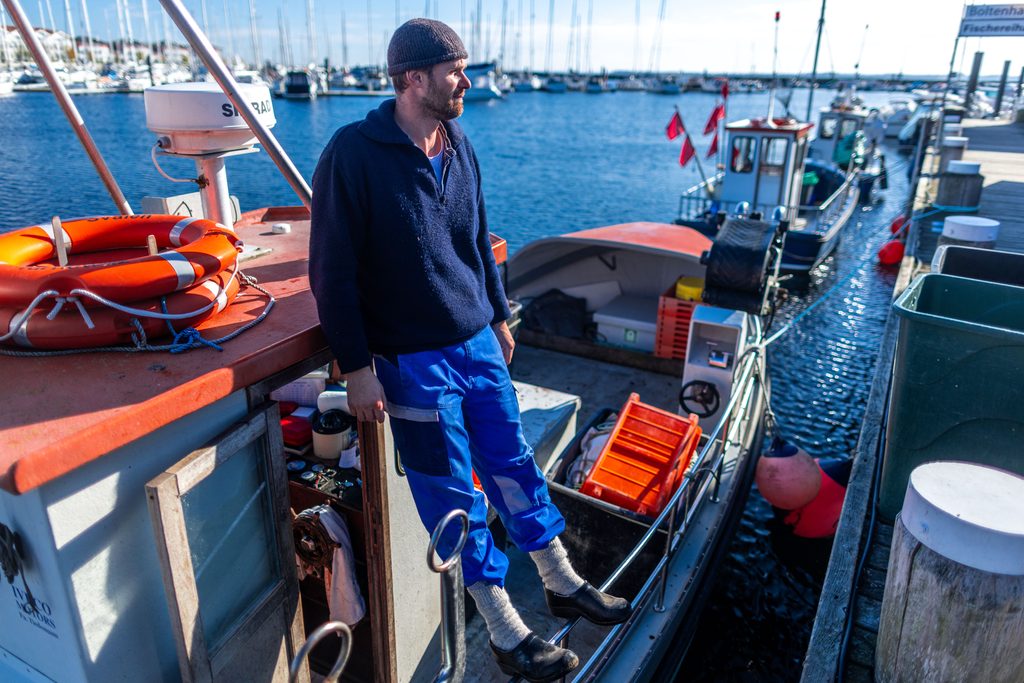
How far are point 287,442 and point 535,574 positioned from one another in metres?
2.37

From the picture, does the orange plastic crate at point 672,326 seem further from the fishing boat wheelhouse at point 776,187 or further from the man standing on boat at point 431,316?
the fishing boat wheelhouse at point 776,187

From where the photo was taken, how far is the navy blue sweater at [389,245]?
2625mm

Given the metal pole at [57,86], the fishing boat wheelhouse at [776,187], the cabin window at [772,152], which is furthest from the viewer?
the cabin window at [772,152]

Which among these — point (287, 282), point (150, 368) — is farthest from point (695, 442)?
point (150, 368)

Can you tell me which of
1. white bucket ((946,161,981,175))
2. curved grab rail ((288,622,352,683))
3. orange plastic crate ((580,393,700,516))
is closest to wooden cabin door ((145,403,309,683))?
curved grab rail ((288,622,352,683))

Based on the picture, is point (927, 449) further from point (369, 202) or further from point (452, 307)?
point (369, 202)

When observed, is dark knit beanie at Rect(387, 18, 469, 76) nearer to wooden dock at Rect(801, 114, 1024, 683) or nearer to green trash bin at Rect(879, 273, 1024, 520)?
green trash bin at Rect(879, 273, 1024, 520)

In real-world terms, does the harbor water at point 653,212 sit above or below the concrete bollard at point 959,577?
below

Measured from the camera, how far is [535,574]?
18.4 feet

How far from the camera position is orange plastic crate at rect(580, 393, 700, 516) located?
5.48 metres

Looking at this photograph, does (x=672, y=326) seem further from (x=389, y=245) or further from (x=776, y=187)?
(x=776, y=187)

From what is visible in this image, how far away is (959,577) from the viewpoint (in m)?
2.86

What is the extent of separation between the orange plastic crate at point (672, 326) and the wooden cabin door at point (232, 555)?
710 centimetres

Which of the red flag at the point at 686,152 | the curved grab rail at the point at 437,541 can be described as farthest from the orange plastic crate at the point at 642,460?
the red flag at the point at 686,152
